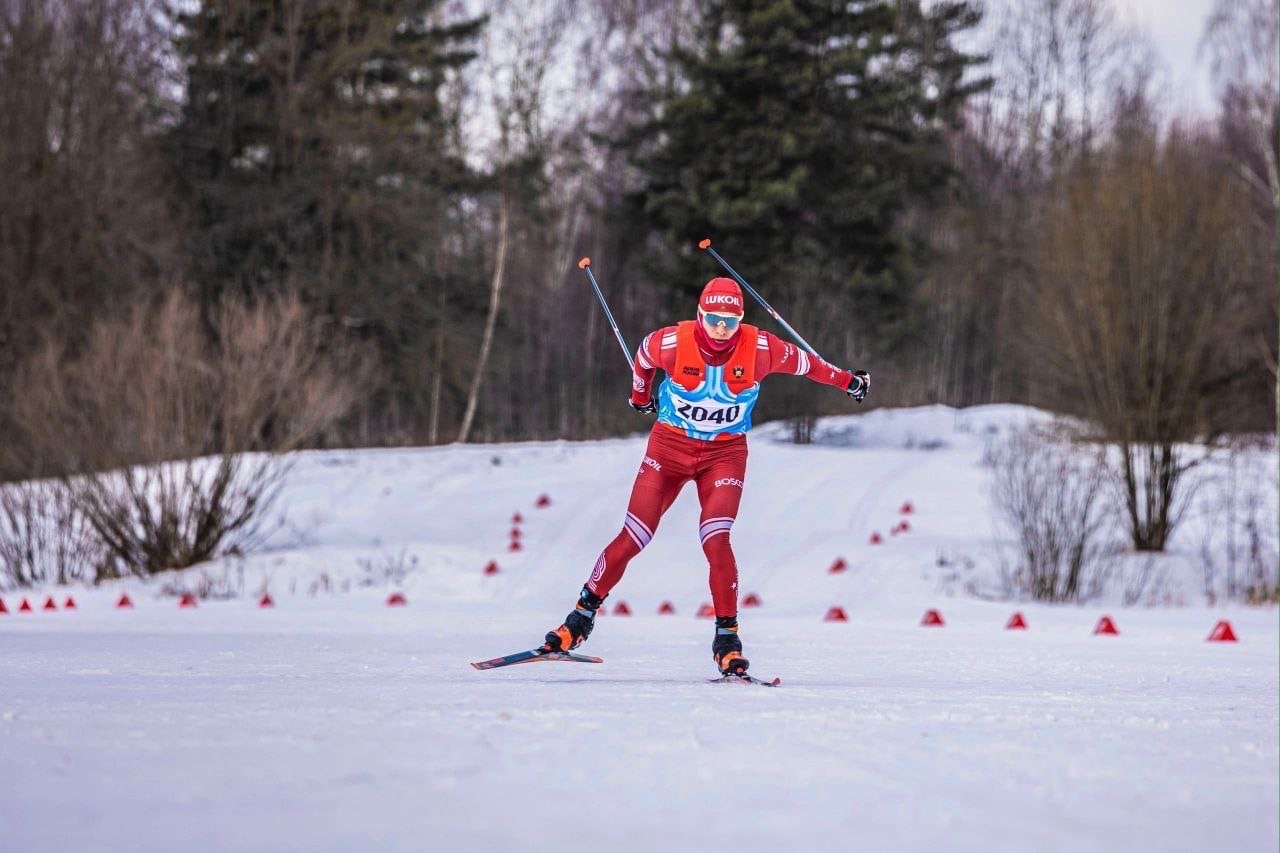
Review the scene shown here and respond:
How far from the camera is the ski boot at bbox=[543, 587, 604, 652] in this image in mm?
7000

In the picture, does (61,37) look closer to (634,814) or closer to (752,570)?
(752,570)

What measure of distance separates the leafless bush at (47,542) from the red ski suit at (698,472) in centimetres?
1024

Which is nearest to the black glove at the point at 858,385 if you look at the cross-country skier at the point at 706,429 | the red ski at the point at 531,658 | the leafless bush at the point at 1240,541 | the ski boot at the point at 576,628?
the cross-country skier at the point at 706,429

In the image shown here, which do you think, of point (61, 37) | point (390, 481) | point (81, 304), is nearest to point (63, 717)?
point (390, 481)

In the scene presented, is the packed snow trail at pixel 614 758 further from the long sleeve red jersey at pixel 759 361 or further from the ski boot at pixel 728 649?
the long sleeve red jersey at pixel 759 361

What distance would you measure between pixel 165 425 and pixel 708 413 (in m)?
9.56

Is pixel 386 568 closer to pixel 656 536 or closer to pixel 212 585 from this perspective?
pixel 212 585

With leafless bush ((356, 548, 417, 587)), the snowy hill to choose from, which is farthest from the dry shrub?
leafless bush ((356, 548, 417, 587))

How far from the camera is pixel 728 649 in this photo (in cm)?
668

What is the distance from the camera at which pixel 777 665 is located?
781 centimetres

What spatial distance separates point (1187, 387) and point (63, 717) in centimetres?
1561

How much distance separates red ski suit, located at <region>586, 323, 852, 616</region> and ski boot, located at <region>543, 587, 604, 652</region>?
0.21 feet

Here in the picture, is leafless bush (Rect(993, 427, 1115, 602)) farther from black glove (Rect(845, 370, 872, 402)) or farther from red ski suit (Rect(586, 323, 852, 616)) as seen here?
red ski suit (Rect(586, 323, 852, 616))

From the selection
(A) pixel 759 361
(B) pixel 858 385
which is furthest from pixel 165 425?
(B) pixel 858 385
